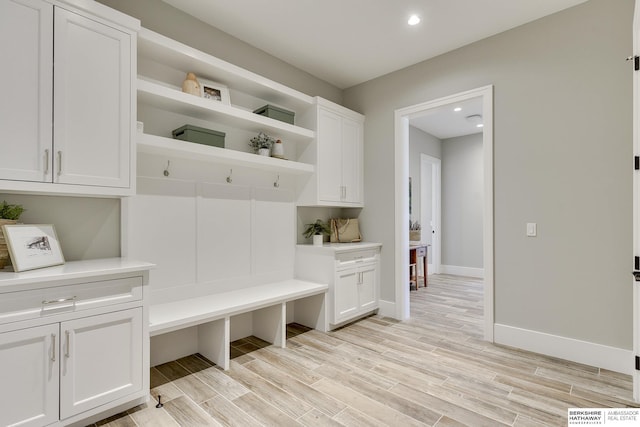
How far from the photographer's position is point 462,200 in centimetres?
664

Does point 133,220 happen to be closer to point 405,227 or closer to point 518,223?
point 405,227

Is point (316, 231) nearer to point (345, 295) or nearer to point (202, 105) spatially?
point (345, 295)

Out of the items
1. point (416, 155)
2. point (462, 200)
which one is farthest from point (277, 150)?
point (462, 200)

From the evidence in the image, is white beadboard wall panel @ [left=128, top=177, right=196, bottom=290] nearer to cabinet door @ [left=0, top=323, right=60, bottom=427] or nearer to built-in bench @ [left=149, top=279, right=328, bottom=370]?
built-in bench @ [left=149, top=279, right=328, bottom=370]

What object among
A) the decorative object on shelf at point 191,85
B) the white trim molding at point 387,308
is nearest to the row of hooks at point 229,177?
the decorative object on shelf at point 191,85

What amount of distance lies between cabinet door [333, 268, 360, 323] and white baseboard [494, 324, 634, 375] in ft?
4.59

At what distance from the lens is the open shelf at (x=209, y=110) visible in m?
2.34

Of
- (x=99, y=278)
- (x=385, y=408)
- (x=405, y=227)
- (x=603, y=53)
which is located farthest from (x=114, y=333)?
(x=603, y=53)

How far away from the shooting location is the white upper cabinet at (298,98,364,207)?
11.6 feet

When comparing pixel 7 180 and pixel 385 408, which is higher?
pixel 7 180

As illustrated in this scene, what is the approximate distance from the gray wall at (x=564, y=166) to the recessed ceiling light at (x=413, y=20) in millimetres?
732

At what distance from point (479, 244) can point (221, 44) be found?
18.5ft

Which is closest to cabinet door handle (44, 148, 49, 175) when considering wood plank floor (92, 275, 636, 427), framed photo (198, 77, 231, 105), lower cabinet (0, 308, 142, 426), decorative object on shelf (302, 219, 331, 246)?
lower cabinet (0, 308, 142, 426)

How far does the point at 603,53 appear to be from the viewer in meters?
2.54
